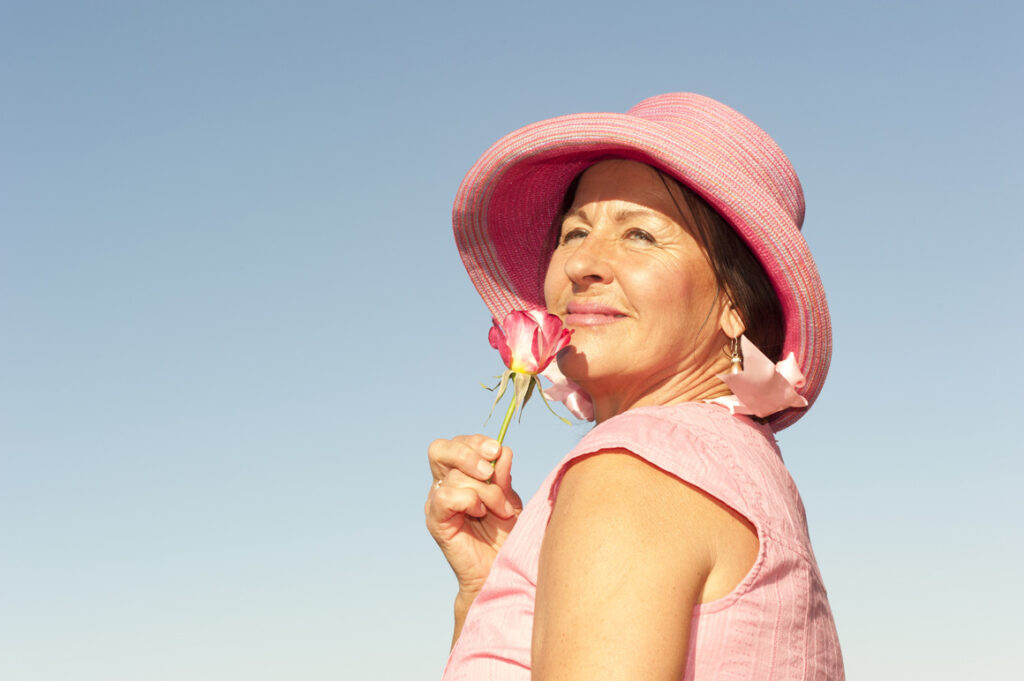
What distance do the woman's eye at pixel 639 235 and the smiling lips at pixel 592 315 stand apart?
306mm

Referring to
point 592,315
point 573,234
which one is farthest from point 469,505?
point 573,234

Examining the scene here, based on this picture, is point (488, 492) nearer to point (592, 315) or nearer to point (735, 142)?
point (592, 315)

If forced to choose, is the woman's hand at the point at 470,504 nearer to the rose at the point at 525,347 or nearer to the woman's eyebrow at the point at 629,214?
the rose at the point at 525,347

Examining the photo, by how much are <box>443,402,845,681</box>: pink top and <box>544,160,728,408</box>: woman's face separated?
481mm

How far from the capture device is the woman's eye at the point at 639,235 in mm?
3908

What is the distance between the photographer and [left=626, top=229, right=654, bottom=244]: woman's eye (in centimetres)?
391

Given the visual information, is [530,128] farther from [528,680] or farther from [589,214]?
[528,680]

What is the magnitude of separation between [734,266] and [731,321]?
0.65ft

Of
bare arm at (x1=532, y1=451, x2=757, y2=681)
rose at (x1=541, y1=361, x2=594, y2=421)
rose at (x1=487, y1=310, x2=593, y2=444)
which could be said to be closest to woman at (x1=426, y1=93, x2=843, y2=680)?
bare arm at (x1=532, y1=451, x2=757, y2=681)

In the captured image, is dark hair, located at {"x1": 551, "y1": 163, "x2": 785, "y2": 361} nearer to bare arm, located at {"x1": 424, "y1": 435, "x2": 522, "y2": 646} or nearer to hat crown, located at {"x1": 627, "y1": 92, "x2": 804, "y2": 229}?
hat crown, located at {"x1": 627, "y1": 92, "x2": 804, "y2": 229}

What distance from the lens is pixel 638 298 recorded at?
3771 millimetres

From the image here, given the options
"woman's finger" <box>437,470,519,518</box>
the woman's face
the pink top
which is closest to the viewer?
the pink top

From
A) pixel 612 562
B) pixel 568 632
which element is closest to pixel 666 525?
pixel 612 562

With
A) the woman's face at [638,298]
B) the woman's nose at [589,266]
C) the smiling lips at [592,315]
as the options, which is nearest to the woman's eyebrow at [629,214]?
the woman's face at [638,298]
